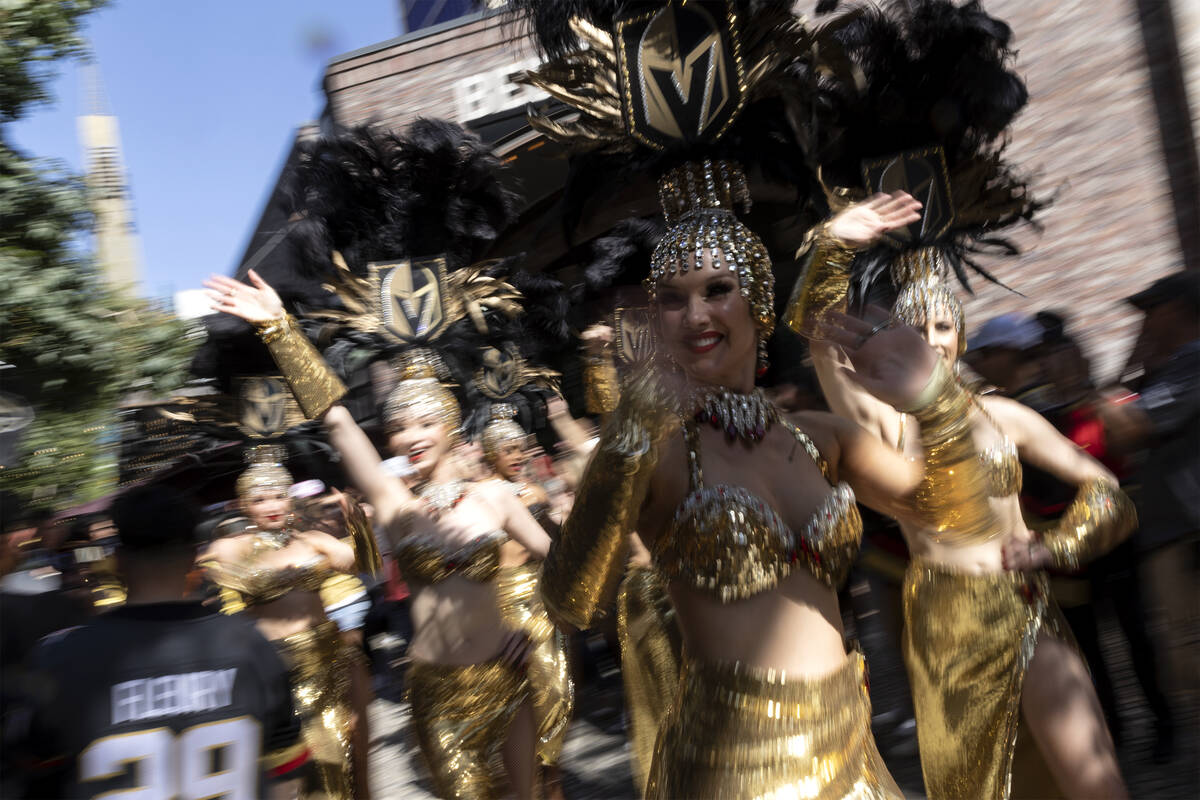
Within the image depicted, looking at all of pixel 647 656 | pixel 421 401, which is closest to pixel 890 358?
pixel 421 401

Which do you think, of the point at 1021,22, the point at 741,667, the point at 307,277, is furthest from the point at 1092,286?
the point at 741,667

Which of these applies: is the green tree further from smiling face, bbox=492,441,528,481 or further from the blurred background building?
smiling face, bbox=492,441,528,481

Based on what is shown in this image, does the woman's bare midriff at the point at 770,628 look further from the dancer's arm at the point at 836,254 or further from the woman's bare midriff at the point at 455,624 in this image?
the woman's bare midriff at the point at 455,624

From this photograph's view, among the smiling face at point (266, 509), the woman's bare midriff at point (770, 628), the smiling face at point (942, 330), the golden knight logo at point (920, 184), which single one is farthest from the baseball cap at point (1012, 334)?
the smiling face at point (266, 509)

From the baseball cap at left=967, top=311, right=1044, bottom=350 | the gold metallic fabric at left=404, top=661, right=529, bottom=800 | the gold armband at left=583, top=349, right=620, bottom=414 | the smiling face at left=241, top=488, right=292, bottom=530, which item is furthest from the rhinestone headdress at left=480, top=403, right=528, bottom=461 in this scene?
the baseball cap at left=967, top=311, right=1044, bottom=350

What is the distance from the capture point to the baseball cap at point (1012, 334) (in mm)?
4523

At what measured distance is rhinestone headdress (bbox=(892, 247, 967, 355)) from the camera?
3.63 m

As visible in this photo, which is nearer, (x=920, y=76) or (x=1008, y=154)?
(x=920, y=76)

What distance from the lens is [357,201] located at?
5.29 metres

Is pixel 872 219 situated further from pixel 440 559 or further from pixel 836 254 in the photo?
pixel 440 559

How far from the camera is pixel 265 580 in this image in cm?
511

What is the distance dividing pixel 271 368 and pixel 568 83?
4843 mm

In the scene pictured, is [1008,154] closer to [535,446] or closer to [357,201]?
[535,446]

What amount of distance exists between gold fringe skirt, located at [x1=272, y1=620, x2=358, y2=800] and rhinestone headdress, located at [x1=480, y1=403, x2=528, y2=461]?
5.67 ft
